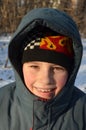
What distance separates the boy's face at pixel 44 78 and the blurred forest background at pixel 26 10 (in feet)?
55.5

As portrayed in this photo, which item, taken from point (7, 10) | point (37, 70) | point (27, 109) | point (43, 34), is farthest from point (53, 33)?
point (7, 10)

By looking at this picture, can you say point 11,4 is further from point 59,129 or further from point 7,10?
point 59,129

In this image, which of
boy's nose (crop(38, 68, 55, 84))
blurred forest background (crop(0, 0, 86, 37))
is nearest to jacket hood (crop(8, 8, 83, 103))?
boy's nose (crop(38, 68, 55, 84))

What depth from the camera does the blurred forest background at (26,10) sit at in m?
19.6

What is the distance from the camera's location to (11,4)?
19.8m

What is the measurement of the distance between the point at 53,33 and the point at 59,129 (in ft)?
1.79

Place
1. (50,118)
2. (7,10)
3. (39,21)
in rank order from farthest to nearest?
(7,10), (50,118), (39,21)

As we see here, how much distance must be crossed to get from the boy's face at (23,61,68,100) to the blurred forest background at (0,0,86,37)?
16.9 m

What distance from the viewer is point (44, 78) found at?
219cm

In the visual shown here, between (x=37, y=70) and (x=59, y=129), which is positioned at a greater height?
(x=37, y=70)

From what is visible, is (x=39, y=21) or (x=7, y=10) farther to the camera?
(x=7, y=10)

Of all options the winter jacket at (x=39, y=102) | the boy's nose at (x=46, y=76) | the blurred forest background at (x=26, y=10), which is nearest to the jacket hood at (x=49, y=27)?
the winter jacket at (x=39, y=102)

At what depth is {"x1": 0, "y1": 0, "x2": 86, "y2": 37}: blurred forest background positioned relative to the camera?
1961 centimetres

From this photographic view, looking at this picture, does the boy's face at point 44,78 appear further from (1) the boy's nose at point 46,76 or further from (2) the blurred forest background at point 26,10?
(2) the blurred forest background at point 26,10
